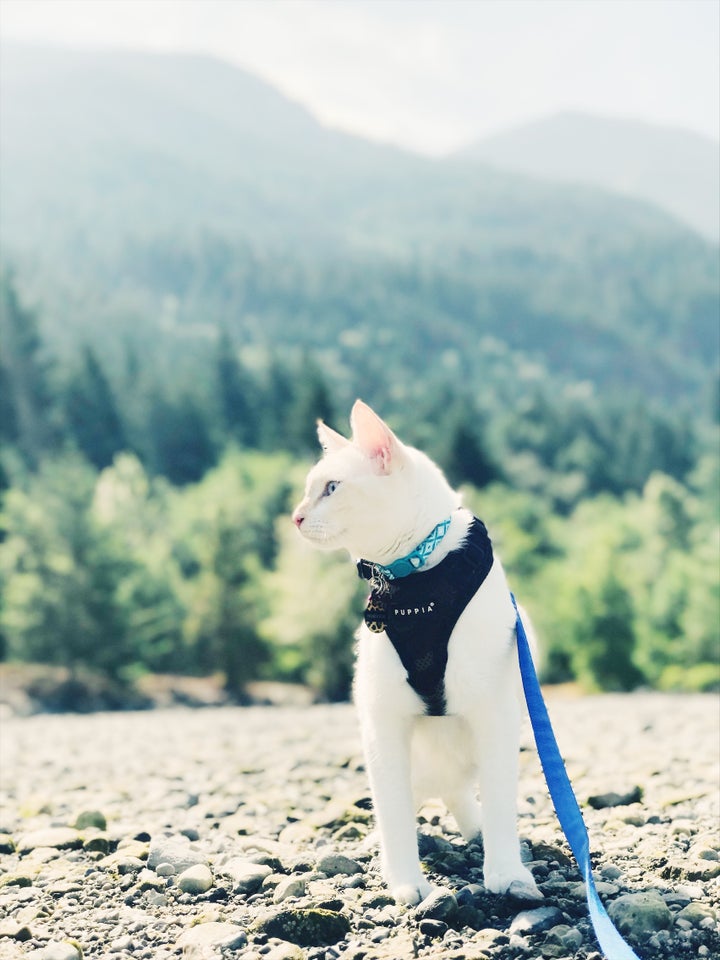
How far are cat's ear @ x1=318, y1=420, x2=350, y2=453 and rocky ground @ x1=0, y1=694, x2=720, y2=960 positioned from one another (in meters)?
2.15

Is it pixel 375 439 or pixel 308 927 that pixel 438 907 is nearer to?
pixel 308 927

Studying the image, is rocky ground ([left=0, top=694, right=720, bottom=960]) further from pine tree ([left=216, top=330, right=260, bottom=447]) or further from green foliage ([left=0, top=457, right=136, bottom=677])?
pine tree ([left=216, top=330, right=260, bottom=447])

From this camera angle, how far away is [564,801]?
4203 mm

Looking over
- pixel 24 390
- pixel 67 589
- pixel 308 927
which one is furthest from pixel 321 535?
pixel 24 390

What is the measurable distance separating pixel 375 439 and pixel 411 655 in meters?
Result: 1.01

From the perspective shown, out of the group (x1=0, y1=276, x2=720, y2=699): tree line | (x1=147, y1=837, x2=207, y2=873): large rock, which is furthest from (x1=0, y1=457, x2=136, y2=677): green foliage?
(x1=147, y1=837, x2=207, y2=873): large rock

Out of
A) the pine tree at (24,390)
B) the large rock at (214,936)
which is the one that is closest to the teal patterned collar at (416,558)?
the large rock at (214,936)

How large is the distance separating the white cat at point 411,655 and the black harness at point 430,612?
1cm

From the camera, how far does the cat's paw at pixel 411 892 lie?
453 centimetres

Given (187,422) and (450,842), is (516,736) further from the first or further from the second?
(187,422)

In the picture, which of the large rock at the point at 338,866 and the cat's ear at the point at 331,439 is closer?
the cat's ear at the point at 331,439

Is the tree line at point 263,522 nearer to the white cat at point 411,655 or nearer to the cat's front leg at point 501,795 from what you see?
the white cat at point 411,655

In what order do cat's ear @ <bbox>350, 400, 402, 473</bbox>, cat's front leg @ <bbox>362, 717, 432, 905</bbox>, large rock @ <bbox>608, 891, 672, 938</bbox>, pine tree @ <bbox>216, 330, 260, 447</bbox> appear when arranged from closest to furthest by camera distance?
large rock @ <bbox>608, 891, 672, 938</bbox> → cat's ear @ <bbox>350, 400, 402, 473</bbox> → cat's front leg @ <bbox>362, 717, 432, 905</bbox> → pine tree @ <bbox>216, 330, 260, 447</bbox>

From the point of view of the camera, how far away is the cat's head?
14.3 feet
